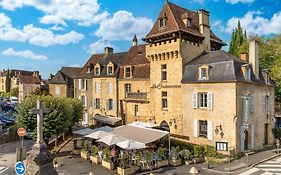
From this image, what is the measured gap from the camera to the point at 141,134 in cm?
2178

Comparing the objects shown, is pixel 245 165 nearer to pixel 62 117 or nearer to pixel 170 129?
pixel 170 129

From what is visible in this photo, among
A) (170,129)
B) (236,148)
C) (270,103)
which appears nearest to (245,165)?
(236,148)

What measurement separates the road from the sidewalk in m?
14.9

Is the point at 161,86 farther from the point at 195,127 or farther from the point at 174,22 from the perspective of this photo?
the point at 174,22

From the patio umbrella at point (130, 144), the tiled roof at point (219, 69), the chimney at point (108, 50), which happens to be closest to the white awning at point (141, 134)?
the patio umbrella at point (130, 144)

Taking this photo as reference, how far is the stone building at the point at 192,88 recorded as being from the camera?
2392 cm

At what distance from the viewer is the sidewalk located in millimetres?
19587

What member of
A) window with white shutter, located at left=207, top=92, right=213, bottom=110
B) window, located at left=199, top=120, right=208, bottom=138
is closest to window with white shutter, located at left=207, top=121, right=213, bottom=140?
window, located at left=199, top=120, right=208, bottom=138

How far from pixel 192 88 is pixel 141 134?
295 inches

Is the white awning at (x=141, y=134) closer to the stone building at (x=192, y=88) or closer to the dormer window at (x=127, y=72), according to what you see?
the stone building at (x=192, y=88)

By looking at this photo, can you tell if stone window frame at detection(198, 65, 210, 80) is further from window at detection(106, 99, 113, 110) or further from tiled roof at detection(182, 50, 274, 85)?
window at detection(106, 99, 113, 110)

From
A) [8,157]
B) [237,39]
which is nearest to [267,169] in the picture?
[8,157]

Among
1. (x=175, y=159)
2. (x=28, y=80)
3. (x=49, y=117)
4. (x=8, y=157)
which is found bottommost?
(x=8, y=157)

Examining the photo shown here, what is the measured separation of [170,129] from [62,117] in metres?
11.0
